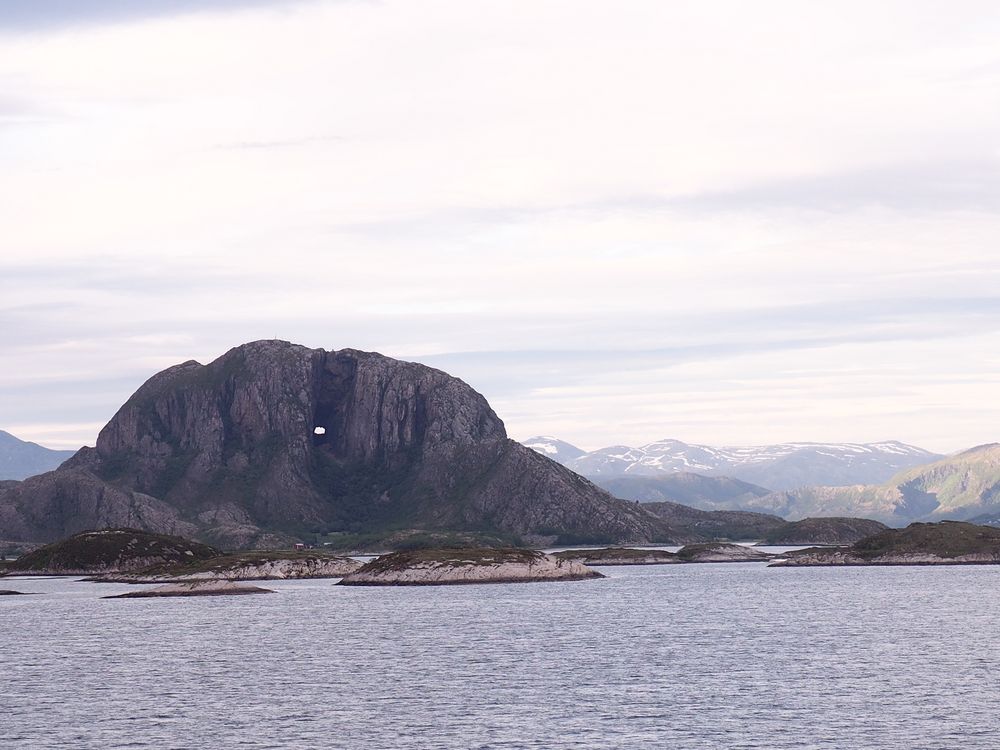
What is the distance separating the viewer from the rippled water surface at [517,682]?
8694 cm

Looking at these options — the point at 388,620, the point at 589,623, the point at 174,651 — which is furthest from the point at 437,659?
the point at 388,620

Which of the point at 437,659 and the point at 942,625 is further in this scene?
the point at 942,625

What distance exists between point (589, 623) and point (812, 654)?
149ft

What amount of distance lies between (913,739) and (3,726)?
60816mm

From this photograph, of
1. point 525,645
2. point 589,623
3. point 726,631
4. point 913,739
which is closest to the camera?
point 913,739

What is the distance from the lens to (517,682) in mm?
112625

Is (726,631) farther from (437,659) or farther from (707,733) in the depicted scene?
(707,733)

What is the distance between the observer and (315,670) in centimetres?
12400

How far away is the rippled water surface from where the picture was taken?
86938 mm

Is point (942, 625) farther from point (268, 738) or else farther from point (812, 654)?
point (268, 738)

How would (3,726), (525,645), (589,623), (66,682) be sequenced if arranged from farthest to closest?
(589,623) < (525,645) < (66,682) < (3,726)

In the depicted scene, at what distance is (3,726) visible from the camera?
93375 mm

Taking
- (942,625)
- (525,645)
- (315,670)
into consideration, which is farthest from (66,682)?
(942,625)

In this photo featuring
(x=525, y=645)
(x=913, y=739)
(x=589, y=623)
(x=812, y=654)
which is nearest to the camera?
(x=913, y=739)
